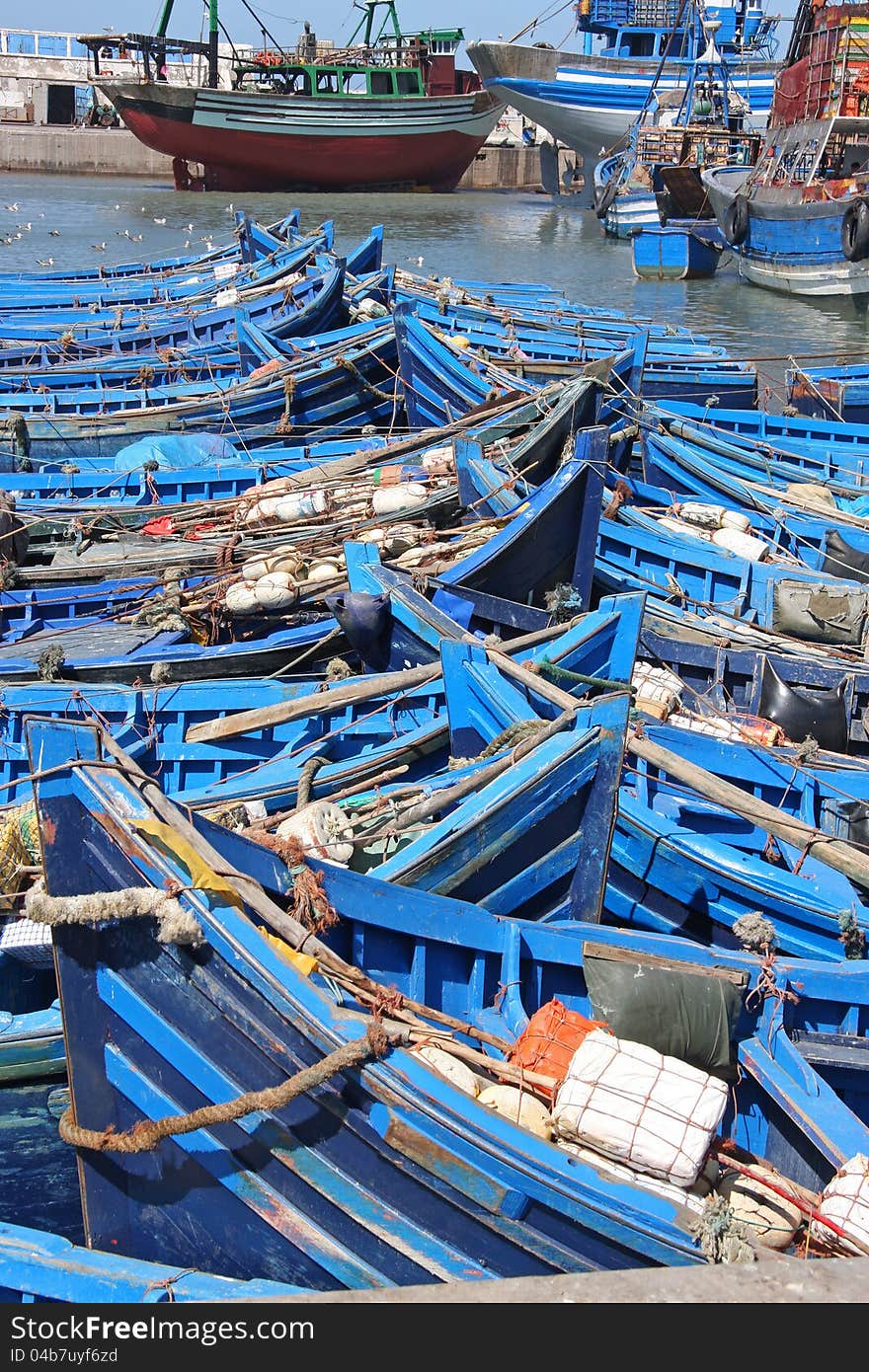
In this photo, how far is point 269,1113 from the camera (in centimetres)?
400

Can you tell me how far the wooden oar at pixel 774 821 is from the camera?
6.43 m

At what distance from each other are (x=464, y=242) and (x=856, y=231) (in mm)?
16919

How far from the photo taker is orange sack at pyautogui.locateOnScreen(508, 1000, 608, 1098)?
4.55 metres

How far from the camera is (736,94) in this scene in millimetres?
51438

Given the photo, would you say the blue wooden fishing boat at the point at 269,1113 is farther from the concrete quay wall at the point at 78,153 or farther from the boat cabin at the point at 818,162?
the concrete quay wall at the point at 78,153

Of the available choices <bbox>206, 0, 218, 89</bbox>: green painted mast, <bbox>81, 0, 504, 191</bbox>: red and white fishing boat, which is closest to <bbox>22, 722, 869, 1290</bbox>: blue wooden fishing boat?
<bbox>81, 0, 504, 191</bbox>: red and white fishing boat

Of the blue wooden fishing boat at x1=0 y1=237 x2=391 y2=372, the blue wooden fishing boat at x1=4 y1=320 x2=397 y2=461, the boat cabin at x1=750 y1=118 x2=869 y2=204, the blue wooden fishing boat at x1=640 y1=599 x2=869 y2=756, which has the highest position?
the boat cabin at x1=750 y1=118 x2=869 y2=204

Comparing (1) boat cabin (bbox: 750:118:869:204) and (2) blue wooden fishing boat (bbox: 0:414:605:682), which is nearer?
(2) blue wooden fishing boat (bbox: 0:414:605:682)

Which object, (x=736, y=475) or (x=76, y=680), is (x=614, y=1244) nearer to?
(x=76, y=680)

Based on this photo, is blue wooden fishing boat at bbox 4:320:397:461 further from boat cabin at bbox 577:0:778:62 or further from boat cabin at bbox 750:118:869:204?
boat cabin at bbox 577:0:778:62

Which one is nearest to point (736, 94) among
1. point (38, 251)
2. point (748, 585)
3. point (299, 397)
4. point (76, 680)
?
point (38, 251)

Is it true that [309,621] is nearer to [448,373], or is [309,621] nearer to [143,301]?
[448,373]

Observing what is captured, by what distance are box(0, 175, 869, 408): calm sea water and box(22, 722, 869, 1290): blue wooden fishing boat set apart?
1793cm

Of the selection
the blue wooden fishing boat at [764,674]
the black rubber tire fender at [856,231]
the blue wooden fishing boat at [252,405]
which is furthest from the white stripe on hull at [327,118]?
the blue wooden fishing boat at [764,674]
